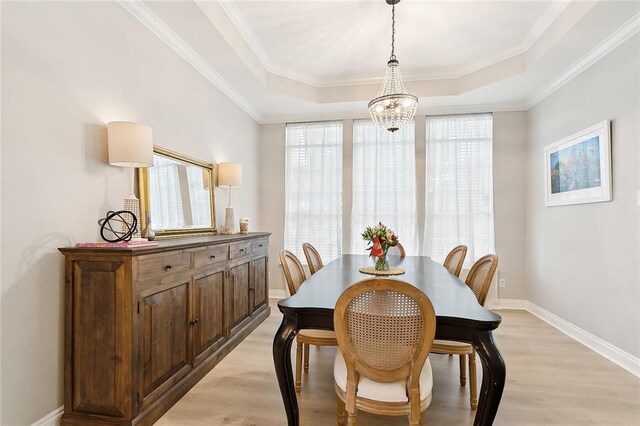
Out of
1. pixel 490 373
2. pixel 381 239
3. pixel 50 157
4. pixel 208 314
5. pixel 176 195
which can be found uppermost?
pixel 50 157

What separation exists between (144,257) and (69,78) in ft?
3.78

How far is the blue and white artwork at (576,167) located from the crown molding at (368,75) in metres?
1.18

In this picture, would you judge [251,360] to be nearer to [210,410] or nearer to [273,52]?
[210,410]

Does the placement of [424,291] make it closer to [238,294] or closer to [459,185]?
[238,294]

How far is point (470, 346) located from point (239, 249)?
7.14ft

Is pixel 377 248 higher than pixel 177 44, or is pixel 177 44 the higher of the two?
pixel 177 44

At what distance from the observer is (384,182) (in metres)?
4.76

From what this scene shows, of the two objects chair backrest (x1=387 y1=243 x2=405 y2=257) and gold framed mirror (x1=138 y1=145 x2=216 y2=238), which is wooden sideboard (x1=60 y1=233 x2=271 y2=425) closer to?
gold framed mirror (x1=138 y1=145 x2=216 y2=238)

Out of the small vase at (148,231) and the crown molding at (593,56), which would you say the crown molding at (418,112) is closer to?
the crown molding at (593,56)

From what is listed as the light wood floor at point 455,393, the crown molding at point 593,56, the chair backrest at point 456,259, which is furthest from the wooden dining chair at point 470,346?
the crown molding at point 593,56

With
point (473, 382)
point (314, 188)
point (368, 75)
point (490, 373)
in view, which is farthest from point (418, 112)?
point (490, 373)

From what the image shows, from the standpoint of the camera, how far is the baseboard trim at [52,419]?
1.71 m

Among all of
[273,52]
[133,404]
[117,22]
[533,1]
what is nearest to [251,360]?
[133,404]

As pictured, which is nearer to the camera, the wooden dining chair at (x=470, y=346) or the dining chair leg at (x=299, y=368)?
the wooden dining chair at (x=470, y=346)
